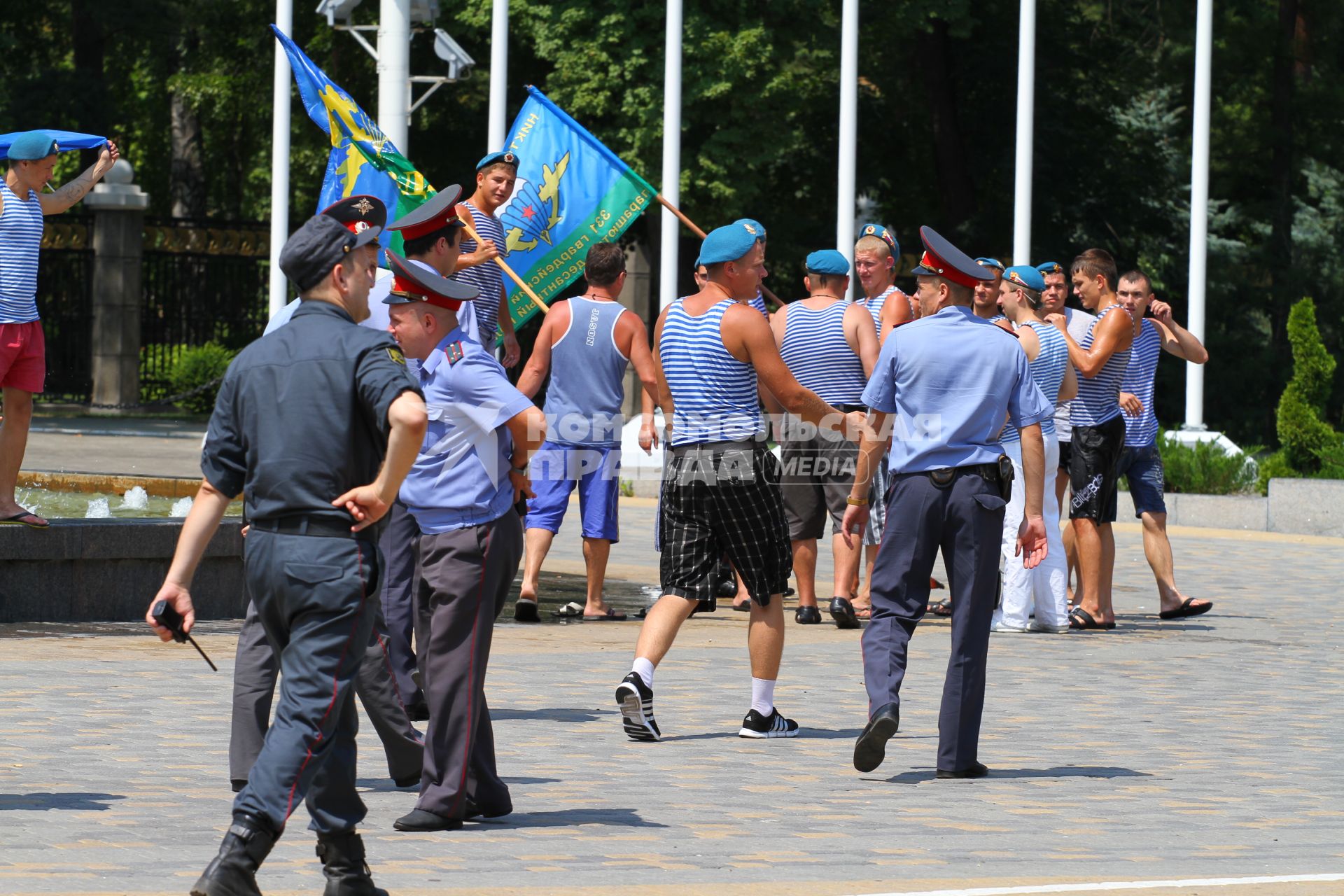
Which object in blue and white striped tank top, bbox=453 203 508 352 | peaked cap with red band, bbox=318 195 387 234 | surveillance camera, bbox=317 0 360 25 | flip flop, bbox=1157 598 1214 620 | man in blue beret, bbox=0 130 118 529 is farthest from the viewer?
surveillance camera, bbox=317 0 360 25

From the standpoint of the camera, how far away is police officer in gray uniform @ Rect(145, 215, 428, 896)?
16.3 ft

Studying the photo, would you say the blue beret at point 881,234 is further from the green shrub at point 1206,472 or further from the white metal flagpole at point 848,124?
the white metal flagpole at point 848,124

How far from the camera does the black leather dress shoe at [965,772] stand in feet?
23.7

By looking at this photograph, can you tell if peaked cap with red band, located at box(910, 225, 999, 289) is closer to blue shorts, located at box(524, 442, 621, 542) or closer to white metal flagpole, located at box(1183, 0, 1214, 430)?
blue shorts, located at box(524, 442, 621, 542)

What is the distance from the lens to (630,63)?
2816 centimetres

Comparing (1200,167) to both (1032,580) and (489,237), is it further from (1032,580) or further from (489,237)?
(489,237)

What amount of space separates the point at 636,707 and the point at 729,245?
178 centimetres

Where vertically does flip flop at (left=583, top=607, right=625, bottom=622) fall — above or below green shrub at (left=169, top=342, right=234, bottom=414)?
below

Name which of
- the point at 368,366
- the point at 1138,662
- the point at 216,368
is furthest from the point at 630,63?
the point at 368,366

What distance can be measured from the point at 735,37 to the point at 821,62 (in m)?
1.97

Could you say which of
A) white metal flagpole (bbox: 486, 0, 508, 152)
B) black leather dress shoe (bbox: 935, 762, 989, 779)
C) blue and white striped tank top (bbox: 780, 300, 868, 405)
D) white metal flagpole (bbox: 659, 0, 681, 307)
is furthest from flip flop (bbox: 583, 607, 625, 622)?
white metal flagpole (bbox: 486, 0, 508, 152)

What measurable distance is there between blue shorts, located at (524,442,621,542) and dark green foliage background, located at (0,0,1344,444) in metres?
17.7

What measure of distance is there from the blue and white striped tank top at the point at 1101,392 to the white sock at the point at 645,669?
481cm

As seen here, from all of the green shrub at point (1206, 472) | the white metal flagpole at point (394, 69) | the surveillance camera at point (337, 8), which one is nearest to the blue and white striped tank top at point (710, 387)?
the white metal flagpole at point (394, 69)
